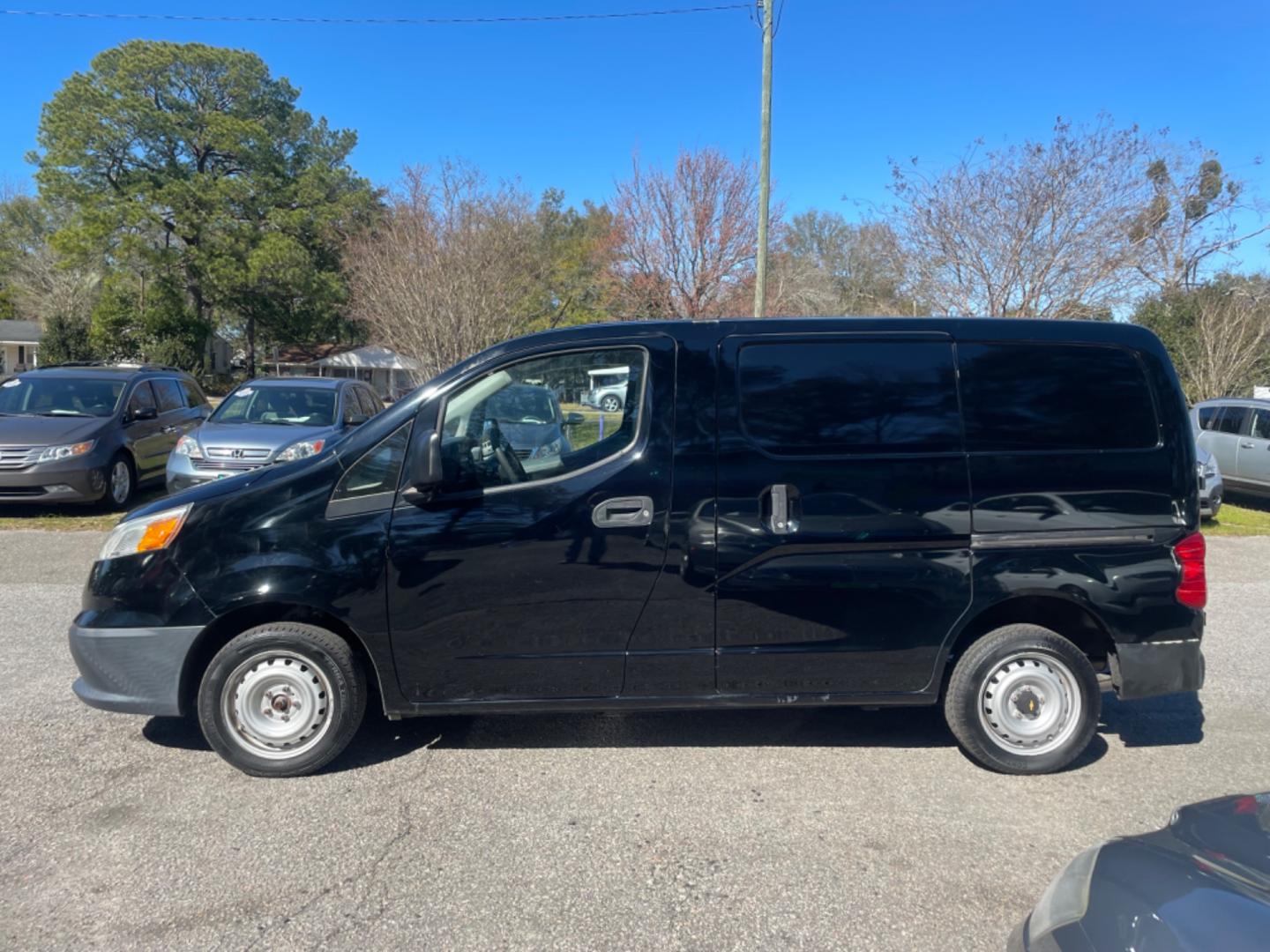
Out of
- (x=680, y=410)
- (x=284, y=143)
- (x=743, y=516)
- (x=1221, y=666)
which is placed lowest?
(x=1221, y=666)

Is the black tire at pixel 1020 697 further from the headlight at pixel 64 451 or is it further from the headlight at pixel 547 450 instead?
the headlight at pixel 64 451

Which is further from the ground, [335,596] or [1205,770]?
[335,596]

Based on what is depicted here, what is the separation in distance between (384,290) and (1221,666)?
17.6m

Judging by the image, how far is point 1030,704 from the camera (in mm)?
4141

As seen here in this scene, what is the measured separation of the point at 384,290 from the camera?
775 inches

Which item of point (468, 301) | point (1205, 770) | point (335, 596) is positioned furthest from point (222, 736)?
point (468, 301)

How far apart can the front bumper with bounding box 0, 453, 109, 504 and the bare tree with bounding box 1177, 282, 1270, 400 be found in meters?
22.2

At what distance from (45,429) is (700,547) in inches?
376

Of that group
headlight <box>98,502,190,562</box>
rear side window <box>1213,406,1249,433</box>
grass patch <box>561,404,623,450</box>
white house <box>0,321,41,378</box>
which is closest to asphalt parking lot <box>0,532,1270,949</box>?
headlight <box>98,502,190,562</box>

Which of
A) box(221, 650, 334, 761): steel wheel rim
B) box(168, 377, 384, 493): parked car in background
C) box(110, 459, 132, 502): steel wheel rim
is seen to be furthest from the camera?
box(110, 459, 132, 502): steel wheel rim

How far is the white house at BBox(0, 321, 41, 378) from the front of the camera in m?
48.2

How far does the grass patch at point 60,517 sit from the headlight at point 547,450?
305 inches

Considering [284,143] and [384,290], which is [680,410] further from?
[284,143]

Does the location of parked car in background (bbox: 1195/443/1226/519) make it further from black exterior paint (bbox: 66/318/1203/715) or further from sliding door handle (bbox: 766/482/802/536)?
sliding door handle (bbox: 766/482/802/536)
